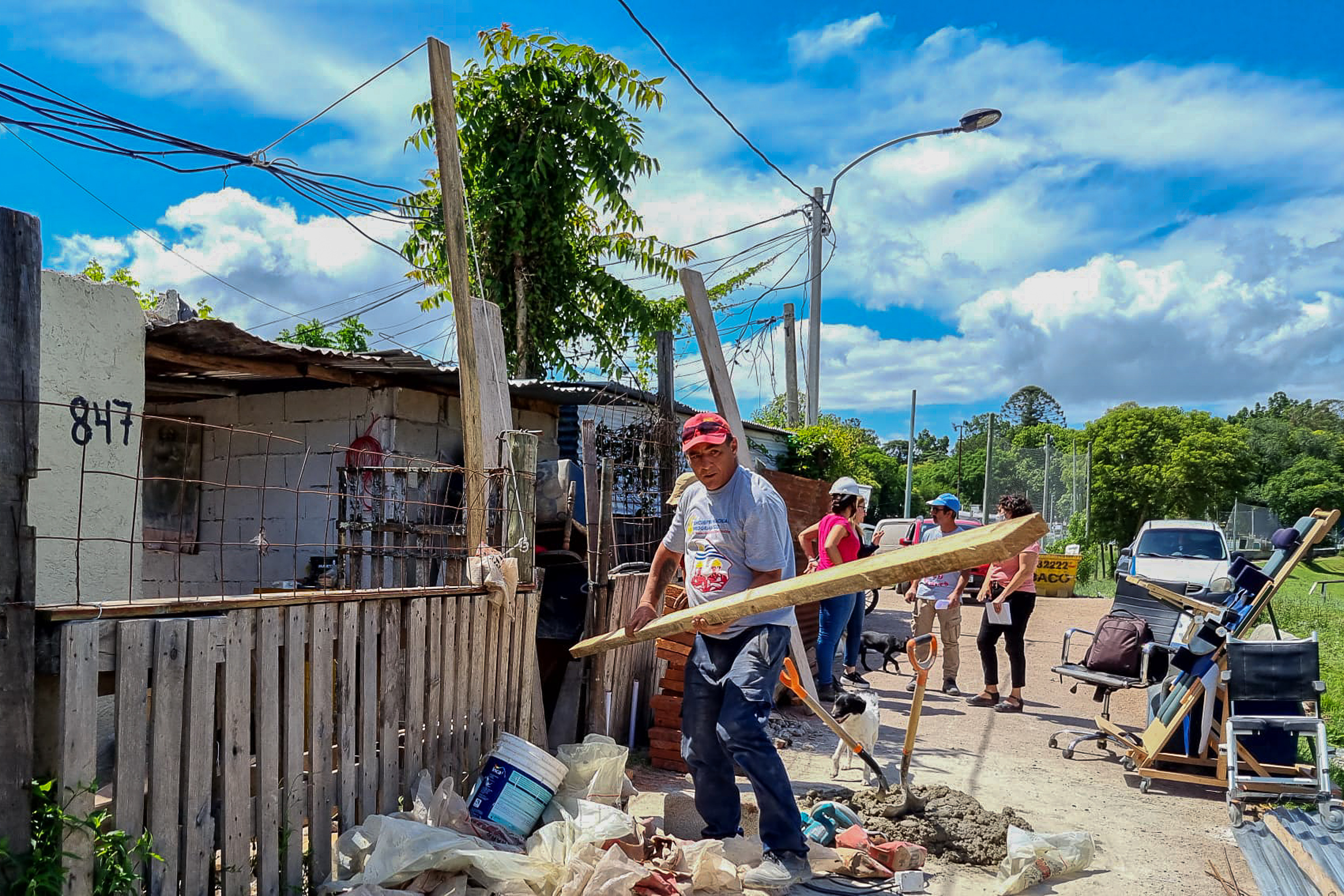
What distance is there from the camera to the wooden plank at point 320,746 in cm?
362

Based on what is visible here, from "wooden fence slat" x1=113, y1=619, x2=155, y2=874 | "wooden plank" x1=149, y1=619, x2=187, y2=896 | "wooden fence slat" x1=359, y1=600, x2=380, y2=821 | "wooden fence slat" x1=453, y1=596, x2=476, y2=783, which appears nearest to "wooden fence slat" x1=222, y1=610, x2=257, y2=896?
"wooden plank" x1=149, y1=619, x2=187, y2=896

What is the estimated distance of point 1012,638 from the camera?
7680mm

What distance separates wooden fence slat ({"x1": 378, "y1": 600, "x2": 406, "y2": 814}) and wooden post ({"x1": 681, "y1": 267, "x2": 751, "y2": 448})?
3.19 m

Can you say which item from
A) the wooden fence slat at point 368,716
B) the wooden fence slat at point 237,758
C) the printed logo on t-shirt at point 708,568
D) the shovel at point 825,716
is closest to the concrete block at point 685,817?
the shovel at point 825,716

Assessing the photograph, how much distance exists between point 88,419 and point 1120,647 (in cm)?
696

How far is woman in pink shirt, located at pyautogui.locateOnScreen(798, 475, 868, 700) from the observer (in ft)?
24.5

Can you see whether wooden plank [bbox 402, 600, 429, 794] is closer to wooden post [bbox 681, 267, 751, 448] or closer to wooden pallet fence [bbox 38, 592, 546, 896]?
wooden pallet fence [bbox 38, 592, 546, 896]

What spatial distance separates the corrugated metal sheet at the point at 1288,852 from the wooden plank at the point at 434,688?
3599 millimetres

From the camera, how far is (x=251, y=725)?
11.1 ft

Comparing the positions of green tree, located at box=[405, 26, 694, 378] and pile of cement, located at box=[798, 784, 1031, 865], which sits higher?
green tree, located at box=[405, 26, 694, 378]

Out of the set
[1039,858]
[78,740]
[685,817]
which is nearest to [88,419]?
[78,740]

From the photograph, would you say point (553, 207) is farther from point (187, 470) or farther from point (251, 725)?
point (251, 725)

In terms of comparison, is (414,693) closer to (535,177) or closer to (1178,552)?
(535,177)

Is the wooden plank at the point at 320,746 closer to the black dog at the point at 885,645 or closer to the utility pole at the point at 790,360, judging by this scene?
the black dog at the point at 885,645
